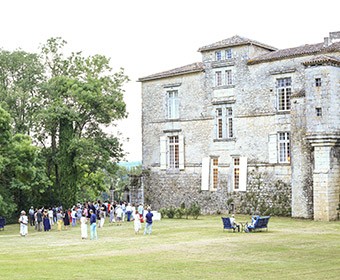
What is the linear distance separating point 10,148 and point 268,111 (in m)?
Answer: 15.4

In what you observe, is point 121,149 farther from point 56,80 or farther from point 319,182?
point 319,182

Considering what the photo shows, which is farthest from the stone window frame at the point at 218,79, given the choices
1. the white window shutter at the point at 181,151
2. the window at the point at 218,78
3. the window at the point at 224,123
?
the white window shutter at the point at 181,151

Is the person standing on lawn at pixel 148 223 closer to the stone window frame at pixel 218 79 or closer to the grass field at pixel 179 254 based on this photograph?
the grass field at pixel 179 254

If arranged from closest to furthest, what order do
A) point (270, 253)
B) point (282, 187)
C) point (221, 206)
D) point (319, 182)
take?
point (270, 253) < point (319, 182) < point (282, 187) < point (221, 206)

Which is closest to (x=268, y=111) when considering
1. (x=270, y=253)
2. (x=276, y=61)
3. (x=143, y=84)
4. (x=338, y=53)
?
(x=276, y=61)

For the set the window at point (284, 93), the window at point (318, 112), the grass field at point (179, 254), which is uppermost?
the window at point (284, 93)

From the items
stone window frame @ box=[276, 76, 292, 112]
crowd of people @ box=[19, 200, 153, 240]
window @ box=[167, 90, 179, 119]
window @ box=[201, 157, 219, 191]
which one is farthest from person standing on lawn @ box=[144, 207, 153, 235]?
window @ box=[167, 90, 179, 119]

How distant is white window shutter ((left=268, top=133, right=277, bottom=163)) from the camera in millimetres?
40219

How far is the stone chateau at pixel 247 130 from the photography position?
3662 centimetres

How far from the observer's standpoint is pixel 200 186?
4444 cm

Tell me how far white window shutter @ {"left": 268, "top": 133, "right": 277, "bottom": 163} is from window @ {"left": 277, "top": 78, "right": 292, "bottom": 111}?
1.75 metres

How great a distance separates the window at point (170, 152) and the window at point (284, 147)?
7942mm

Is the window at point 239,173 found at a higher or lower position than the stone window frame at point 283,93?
lower

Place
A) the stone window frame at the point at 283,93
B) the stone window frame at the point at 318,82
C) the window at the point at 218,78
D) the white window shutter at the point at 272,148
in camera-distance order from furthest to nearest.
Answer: the window at the point at 218,78 → the white window shutter at the point at 272,148 → the stone window frame at the point at 283,93 → the stone window frame at the point at 318,82
